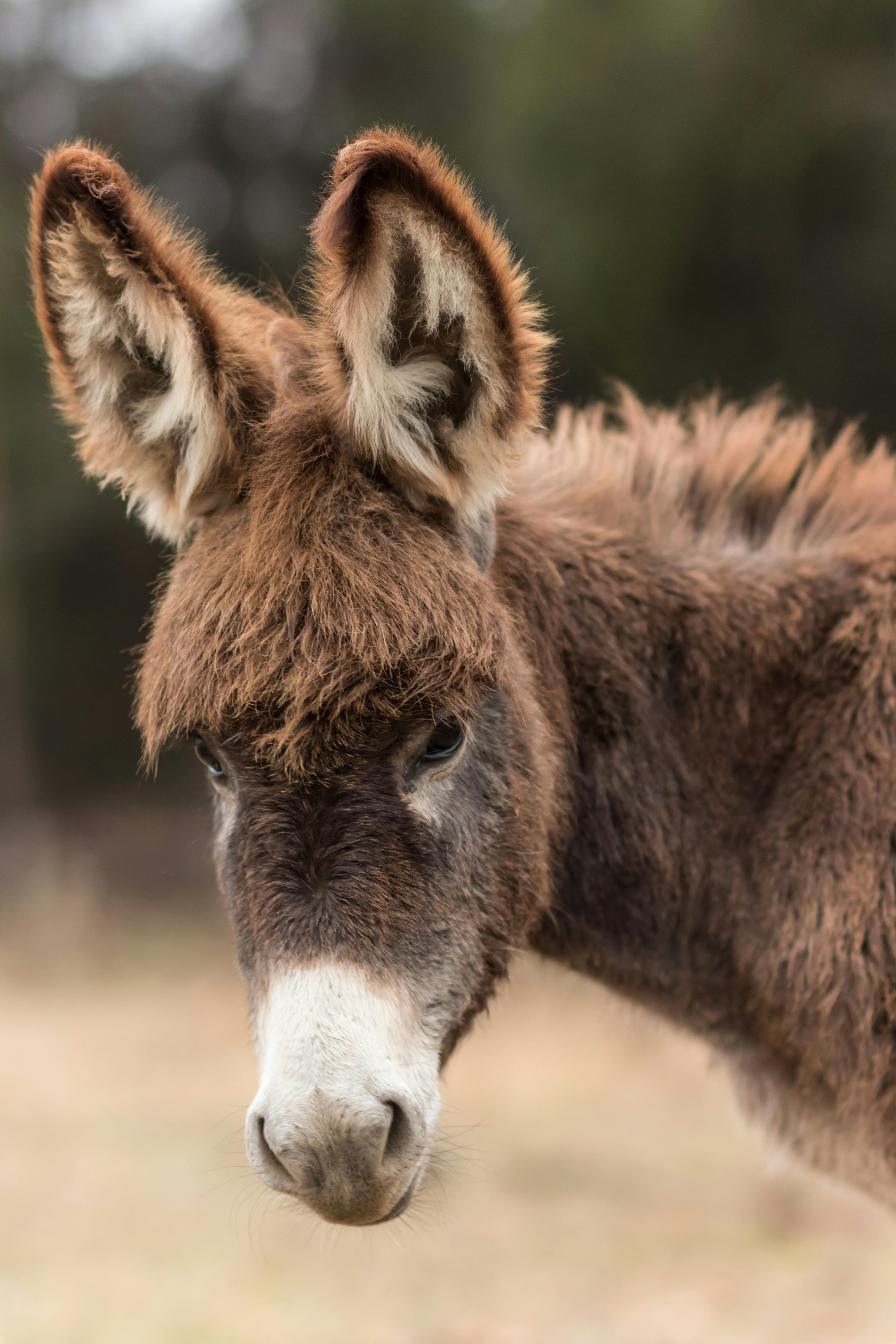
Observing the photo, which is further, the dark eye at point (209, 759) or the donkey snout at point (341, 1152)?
the dark eye at point (209, 759)

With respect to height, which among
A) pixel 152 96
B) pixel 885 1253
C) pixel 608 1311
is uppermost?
pixel 152 96

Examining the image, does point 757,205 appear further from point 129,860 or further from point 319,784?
point 129,860

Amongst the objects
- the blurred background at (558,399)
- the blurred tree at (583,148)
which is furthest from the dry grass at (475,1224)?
the blurred tree at (583,148)

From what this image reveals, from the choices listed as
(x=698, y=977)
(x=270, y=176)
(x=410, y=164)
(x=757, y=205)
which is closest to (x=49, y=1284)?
(x=698, y=977)

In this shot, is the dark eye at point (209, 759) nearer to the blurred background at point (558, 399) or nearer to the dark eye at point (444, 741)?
the dark eye at point (444, 741)

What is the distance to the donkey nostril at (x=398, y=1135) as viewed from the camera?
2.30 metres

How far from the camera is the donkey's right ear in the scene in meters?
2.60

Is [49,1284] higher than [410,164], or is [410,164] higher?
[410,164]

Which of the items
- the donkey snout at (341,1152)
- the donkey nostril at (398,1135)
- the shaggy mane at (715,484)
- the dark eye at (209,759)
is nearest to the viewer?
the donkey snout at (341,1152)

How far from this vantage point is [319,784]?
A: 2436mm

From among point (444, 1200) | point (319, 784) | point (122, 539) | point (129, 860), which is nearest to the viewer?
point (319, 784)

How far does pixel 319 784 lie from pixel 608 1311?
4890 millimetres

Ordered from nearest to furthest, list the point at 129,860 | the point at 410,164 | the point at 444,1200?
the point at 410,164 < the point at 444,1200 < the point at 129,860

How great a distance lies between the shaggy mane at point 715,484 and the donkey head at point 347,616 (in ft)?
2.44
